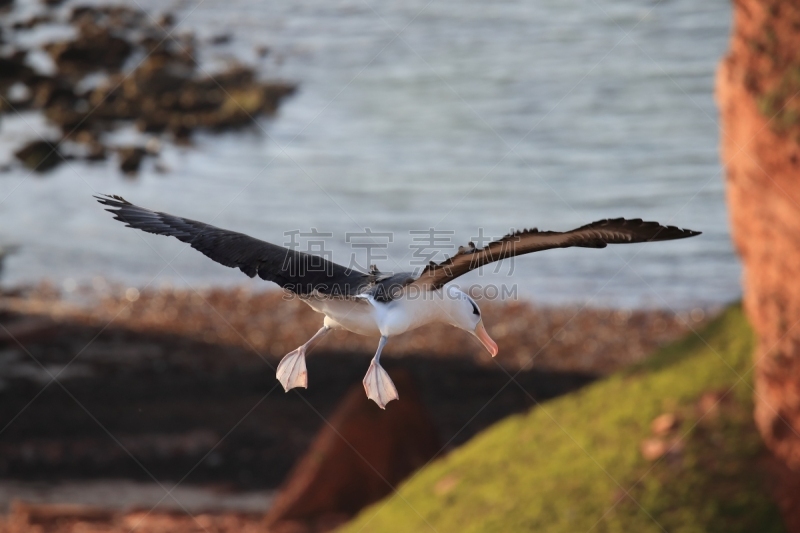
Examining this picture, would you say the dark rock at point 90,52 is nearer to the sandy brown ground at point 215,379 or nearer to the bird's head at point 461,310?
the sandy brown ground at point 215,379

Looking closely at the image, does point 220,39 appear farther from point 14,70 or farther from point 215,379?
point 215,379

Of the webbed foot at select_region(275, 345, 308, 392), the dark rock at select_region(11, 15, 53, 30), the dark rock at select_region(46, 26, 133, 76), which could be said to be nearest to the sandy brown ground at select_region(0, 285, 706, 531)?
the webbed foot at select_region(275, 345, 308, 392)

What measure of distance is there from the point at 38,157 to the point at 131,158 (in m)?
1.95

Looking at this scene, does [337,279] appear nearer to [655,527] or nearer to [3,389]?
[655,527]

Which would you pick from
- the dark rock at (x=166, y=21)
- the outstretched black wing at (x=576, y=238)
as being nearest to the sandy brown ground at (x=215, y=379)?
the outstretched black wing at (x=576, y=238)

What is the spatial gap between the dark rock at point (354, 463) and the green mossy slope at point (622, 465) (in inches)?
44.7

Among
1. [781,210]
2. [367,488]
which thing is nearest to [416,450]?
[367,488]

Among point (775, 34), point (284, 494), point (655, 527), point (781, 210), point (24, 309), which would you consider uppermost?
point (775, 34)

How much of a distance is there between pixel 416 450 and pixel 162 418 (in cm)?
356

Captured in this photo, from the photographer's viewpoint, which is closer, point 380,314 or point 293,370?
point 380,314

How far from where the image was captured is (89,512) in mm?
10906

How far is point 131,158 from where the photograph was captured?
18.5 meters

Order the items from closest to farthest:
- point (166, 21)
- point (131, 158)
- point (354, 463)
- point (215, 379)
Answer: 1. point (354, 463)
2. point (215, 379)
3. point (131, 158)
4. point (166, 21)

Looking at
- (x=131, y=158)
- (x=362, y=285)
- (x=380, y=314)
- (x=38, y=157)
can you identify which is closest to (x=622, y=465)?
(x=362, y=285)
